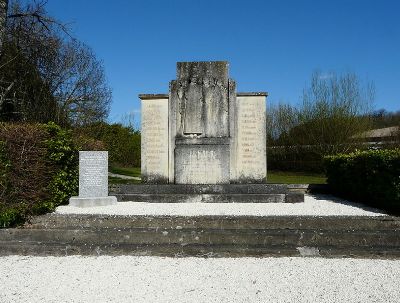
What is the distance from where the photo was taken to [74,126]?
2112cm

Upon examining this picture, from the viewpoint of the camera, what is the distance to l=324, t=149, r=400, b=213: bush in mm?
8430

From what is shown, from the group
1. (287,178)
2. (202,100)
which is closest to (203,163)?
(202,100)

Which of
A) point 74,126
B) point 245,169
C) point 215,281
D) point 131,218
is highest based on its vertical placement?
point 74,126

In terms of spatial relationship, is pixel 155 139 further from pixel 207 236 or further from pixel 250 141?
pixel 207 236

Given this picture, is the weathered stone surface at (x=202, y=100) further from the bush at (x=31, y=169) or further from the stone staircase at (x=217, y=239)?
the stone staircase at (x=217, y=239)

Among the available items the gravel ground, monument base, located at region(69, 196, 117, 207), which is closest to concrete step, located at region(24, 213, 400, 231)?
the gravel ground

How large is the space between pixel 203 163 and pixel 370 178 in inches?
174

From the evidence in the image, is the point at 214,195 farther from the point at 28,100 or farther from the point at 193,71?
the point at 28,100

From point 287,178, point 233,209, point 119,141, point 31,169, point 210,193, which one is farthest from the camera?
point 119,141

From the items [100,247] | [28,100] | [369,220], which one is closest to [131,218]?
[100,247]

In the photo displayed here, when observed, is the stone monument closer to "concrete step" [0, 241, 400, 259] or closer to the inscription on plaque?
the inscription on plaque

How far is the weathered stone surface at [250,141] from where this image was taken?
35.2ft

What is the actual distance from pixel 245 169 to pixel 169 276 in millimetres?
6186

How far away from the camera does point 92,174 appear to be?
Answer: 378 inches
